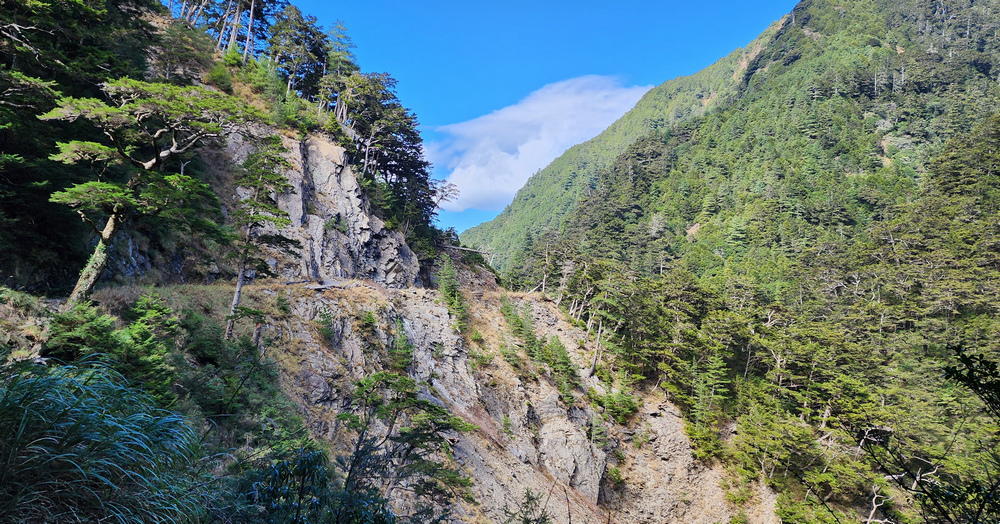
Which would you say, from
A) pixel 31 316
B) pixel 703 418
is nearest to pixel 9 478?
pixel 31 316

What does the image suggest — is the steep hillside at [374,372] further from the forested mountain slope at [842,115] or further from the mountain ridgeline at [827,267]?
the forested mountain slope at [842,115]

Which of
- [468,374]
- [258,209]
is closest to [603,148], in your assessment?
[468,374]

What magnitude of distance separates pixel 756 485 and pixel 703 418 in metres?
5.01

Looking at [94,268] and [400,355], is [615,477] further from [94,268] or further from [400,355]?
[94,268]

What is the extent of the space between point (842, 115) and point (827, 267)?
48972 millimetres

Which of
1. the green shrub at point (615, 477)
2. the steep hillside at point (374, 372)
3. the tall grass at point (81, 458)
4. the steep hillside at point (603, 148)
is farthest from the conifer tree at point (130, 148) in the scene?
the steep hillside at point (603, 148)

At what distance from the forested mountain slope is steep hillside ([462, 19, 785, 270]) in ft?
22.2

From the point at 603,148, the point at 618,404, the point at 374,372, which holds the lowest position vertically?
the point at 618,404

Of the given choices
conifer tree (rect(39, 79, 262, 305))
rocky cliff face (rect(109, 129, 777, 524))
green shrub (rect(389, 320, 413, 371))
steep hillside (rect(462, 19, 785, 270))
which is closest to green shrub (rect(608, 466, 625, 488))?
rocky cliff face (rect(109, 129, 777, 524))

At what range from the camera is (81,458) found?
2527 millimetres

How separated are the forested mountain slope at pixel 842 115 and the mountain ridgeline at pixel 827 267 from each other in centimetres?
44

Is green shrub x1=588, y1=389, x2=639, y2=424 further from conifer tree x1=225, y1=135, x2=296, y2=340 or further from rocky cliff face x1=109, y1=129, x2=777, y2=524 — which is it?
conifer tree x1=225, y1=135, x2=296, y2=340

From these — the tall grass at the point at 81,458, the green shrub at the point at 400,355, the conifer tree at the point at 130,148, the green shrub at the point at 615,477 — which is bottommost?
the green shrub at the point at 615,477

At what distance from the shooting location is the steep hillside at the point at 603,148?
114062mm
